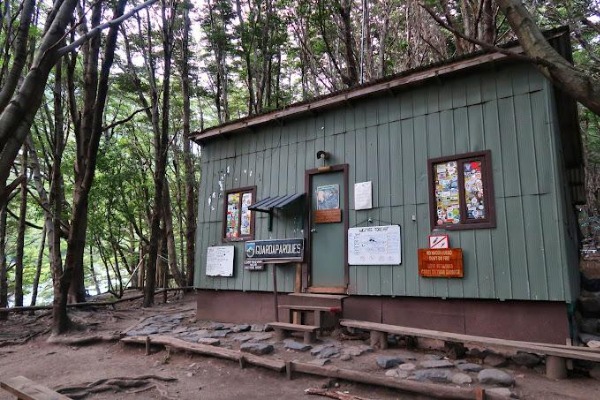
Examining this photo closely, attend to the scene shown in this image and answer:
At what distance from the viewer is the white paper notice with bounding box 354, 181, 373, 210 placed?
6.47 metres

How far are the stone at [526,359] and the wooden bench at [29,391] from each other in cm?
482

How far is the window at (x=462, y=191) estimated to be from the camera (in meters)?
5.45

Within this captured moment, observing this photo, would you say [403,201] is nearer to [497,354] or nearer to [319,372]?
[497,354]

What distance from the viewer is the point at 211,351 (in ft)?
18.5

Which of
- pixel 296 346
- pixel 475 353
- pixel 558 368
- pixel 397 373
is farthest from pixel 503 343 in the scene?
pixel 296 346

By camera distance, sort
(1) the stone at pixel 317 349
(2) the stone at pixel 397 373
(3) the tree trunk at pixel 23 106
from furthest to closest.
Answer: (1) the stone at pixel 317 349 → (2) the stone at pixel 397 373 → (3) the tree trunk at pixel 23 106

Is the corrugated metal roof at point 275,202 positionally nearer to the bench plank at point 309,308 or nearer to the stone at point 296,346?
the bench plank at point 309,308

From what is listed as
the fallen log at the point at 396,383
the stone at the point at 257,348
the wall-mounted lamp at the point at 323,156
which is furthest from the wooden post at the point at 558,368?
the wall-mounted lamp at the point at 323,156

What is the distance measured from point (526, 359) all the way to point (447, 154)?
290 centimetres

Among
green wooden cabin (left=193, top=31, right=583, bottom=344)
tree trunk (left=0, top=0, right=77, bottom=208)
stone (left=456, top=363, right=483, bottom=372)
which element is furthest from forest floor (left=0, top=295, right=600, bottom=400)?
tree trunk (left=0, top=0, right=77, bottom=208)

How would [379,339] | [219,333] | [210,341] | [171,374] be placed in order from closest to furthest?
[171,374] → [379,339] → [210,341] → [219,333]

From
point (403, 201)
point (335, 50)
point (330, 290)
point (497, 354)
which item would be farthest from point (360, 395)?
point (335, 50)

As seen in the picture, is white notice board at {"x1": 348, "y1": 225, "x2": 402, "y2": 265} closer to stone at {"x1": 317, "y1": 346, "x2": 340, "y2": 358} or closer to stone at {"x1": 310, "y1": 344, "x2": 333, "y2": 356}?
stone at {"x1": 310, "y1": 344, "x2": 333, "y2": 356}

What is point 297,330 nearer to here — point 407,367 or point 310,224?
point 407,367
